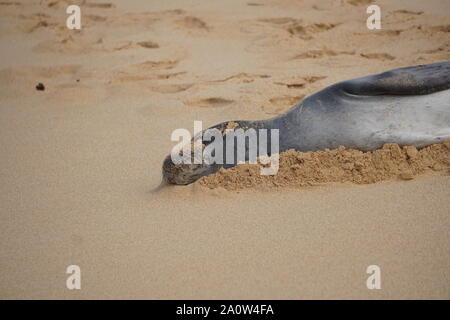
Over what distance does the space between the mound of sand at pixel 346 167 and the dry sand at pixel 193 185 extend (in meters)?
0.04

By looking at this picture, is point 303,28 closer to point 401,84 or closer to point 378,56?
point 378,56

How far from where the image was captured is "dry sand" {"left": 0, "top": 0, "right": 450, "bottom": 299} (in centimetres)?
178

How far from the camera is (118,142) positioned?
3.00 meters

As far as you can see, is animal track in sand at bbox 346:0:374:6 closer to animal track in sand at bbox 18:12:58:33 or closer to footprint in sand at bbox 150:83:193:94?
footprint in sand at bbox 150:83:193:94

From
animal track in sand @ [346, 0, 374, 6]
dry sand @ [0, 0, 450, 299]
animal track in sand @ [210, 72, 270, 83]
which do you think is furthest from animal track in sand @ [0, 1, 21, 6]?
animal track in sand @ [346, 0, 374, 6]

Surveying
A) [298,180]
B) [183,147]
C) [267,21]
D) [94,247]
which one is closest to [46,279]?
[94,247]

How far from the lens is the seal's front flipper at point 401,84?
7.64ft

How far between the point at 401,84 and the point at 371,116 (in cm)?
19

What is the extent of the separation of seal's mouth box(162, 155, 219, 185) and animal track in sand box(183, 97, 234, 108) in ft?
3.65

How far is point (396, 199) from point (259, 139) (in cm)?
61

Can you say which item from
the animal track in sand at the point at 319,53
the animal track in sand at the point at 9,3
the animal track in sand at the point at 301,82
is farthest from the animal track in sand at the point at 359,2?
the animal track in sand at the point at 9,3

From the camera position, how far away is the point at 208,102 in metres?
3.41
